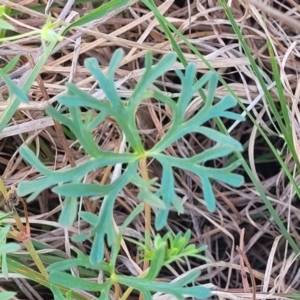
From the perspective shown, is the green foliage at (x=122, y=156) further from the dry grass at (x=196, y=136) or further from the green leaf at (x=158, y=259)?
the dry grass at (x=196, y=136)

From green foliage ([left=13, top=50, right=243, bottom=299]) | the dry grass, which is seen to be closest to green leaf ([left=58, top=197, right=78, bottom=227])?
green foliage ([left=13, top=50, right=243, bottom=299])

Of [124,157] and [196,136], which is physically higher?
[124,157]

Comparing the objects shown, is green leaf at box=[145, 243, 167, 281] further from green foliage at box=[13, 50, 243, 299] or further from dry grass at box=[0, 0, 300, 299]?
dry grass at box=[0, 0, 300, 299]

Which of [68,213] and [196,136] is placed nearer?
[68,213]

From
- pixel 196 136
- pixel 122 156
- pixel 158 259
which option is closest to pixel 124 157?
pixel 122 156

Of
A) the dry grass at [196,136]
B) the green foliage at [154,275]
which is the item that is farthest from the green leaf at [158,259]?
the dry grass at [196,136]

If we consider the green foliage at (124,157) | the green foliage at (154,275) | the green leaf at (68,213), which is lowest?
the green foliage at (154,275)

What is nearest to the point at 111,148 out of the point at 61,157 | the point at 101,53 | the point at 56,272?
the point at 61,157

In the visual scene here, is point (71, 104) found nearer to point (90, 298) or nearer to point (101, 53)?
point (90, 298)

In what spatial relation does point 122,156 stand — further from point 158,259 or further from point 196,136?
point 196,136
